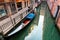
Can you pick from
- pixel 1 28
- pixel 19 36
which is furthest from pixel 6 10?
pixel 19 36

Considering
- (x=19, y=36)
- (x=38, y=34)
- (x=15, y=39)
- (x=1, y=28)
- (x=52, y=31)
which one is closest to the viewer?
(x=1, y=28)

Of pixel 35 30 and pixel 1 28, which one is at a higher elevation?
pixel 1 28

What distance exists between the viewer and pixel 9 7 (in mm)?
5391

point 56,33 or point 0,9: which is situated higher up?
point 0,9

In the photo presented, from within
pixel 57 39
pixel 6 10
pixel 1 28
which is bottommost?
pixel 57 39

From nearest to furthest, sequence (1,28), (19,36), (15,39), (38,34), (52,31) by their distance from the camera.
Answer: (1,28)
(15,39)
(19,36)
(38,34)
(52,31)

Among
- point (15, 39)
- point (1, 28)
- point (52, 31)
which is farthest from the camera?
point (52, 31)

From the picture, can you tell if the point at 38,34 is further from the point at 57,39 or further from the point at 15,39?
the point at 15,39

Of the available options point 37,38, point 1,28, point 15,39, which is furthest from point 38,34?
point 1,28

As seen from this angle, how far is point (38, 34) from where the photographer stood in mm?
5539

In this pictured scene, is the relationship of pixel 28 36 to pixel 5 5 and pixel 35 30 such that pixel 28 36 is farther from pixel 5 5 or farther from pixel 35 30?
pixel 5 5

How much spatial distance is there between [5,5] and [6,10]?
0.30 metres

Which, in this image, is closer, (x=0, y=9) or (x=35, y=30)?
(x=0, y=9)

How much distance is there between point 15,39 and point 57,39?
8.00 ft
